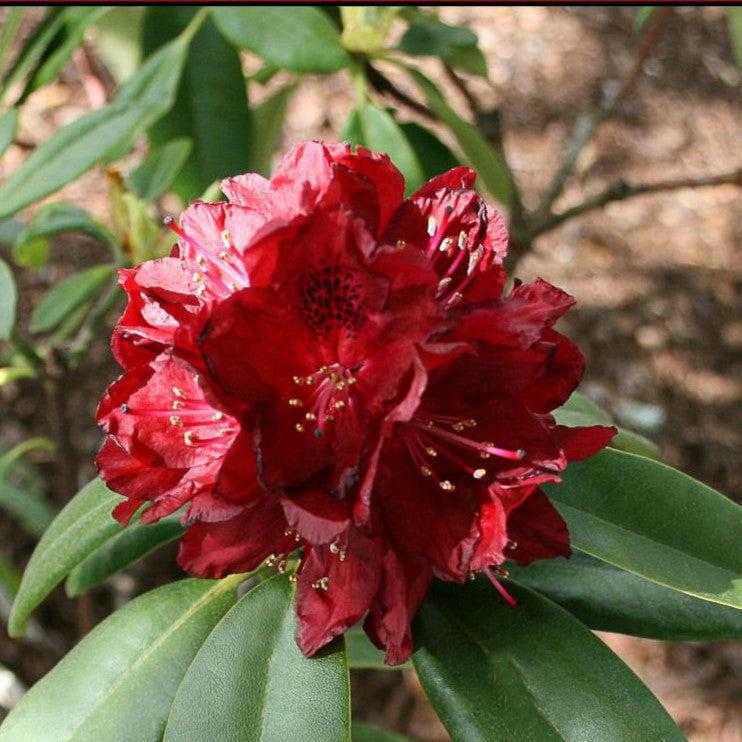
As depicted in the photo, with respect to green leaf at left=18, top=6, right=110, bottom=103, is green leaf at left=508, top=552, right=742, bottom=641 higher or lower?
lower

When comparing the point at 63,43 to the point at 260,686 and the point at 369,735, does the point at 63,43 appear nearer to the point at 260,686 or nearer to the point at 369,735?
the point at 260,686

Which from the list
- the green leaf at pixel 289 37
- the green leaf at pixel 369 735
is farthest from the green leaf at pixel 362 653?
the green leaf at pixel 289 37

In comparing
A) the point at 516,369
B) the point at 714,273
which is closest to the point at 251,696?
the point at 516,369

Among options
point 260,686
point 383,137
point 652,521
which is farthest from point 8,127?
point 652,521

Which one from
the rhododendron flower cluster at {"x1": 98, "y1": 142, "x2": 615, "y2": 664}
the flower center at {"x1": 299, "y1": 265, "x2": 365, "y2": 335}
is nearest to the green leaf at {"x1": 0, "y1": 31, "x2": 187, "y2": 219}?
the rhododendron flower cluster at {"x1": 98, "y1": 142, "x2": 615, "y2": 664}

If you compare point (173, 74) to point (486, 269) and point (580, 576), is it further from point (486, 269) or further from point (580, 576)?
point (580, 576)

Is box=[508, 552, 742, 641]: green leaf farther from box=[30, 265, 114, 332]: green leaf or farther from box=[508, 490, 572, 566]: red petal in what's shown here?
box=[30, 265, 114, 332]: green leaf
